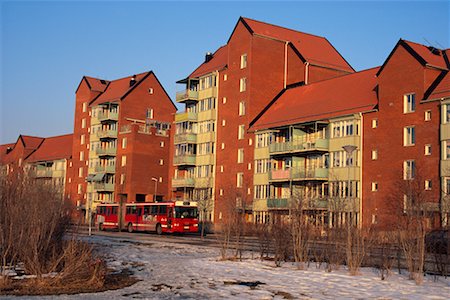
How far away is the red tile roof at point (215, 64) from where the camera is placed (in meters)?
77.2

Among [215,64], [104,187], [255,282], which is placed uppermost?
[215,64]

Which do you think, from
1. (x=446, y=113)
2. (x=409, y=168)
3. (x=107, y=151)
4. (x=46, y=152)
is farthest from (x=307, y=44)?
(x=46, y=152)

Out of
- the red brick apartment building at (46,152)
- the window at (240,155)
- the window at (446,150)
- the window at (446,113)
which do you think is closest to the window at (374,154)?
the window at (446,150)

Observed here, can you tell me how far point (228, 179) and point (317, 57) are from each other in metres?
18.8

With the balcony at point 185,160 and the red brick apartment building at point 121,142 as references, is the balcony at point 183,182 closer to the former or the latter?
the balcony at point 185,160

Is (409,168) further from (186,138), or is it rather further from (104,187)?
(104,187)

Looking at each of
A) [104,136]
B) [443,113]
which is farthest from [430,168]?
[104,136]

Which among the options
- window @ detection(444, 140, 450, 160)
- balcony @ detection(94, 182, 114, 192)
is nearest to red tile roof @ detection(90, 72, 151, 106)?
balcony @ detection(94, 182, 114, 192)

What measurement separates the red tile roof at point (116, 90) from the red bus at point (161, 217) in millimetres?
36212

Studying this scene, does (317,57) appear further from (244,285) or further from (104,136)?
(244,285)

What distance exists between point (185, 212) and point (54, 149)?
67691mm

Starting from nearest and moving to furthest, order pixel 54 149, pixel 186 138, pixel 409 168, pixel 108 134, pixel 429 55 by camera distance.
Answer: pixel 409 168 → pixel 429 55 → pixel 186 138 → pixel 108 134 → pixel 54 149

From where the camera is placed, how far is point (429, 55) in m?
52.2

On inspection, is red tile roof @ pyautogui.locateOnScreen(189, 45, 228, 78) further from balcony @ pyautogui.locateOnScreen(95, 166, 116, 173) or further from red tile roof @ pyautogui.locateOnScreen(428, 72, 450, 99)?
red tile roof @ pyautogui.locateOnScreen(428, 72, 450, 99)
